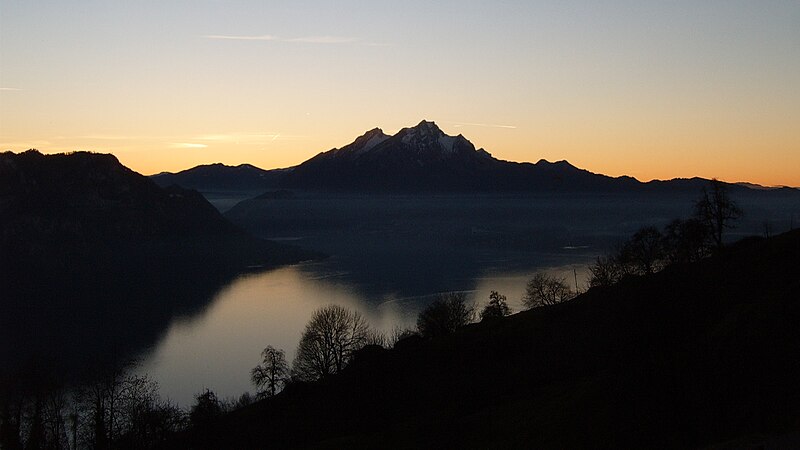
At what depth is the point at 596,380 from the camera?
34.9 meters

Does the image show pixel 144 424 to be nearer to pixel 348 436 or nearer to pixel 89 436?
pixel 89 436

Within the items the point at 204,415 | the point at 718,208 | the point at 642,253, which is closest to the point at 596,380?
the point at 204,415

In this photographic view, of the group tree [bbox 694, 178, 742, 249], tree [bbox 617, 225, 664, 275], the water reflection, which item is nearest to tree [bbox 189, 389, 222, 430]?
the water reflection

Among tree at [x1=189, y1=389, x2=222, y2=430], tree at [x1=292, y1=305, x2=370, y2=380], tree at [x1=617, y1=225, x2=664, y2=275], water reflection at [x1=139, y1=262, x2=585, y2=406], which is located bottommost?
water reflection at [x1=139, y1=262, x2=585, y2=406]

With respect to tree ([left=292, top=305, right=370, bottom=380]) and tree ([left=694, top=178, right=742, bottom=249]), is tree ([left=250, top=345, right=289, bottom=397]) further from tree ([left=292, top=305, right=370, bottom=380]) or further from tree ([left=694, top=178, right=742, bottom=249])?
tree ([left=694, top=178, right=742, bottom=249])

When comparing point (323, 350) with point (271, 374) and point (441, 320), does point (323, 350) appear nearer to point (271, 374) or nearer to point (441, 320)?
point (271, 374)

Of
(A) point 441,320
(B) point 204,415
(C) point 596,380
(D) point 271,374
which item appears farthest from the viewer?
(A) point 441,320

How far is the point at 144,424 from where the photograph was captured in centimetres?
5216

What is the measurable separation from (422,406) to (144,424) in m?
23.3

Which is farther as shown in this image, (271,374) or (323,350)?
(271,374)

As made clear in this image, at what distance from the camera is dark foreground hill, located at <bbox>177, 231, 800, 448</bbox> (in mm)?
27062

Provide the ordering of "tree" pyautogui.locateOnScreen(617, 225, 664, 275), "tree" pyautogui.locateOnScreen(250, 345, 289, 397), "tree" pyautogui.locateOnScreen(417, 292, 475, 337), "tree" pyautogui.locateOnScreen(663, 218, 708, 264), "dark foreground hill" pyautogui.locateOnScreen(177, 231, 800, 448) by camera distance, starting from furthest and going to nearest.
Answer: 1. "tree" pyautogui.locateOnScreen(617, 225, 664, 275)
2. "tree" pyautogui.locateOnScreen(417, 292, 475, 337)
3. "tree" pyautogui.locateOnScreen(663, 218, 708, 264)
4. "tree" pyautogui.locateOnScreen(250, 345, 289, 397)
5. "dark foreground hill" pyautogui.locateOnScreen(177, 231, 800, 448)

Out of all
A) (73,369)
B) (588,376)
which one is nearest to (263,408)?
(588,376)

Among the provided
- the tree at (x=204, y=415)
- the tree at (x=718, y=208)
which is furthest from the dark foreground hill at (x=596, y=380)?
the tree at (x=718, y=208)
